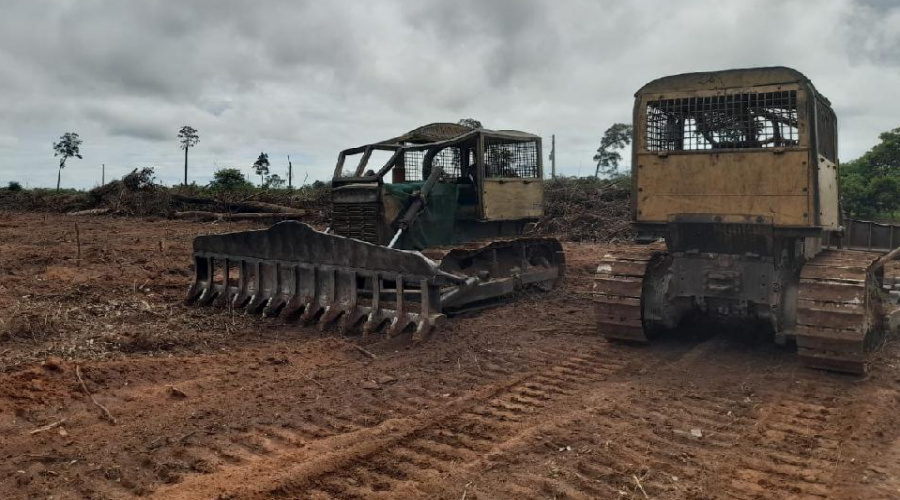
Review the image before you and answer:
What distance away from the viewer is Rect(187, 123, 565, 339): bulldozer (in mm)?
7320

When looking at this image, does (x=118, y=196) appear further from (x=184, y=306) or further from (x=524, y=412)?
(x=524, y=412)

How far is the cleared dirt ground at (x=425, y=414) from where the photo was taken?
3.66 meters

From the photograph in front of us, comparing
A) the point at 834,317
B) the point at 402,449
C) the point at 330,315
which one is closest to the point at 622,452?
the point at 402,449

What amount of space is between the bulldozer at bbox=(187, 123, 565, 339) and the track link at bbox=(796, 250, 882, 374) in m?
3.34

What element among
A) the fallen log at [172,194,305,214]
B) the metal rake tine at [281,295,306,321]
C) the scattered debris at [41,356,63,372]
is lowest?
the scattered debris at [41,356,63,372]

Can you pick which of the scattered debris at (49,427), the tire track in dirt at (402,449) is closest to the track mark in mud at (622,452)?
the tire track in dirt at (402,449)

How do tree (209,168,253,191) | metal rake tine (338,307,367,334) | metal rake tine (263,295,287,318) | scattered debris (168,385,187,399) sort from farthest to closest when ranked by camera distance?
tree (209,168,253,191) → metal rake tine (263,295,287,318) → metal rake tine (338,307,367,334) → scattered debris (168,385,187,399)

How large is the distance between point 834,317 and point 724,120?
1.97 m

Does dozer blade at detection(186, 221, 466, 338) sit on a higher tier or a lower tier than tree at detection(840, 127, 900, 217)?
lower

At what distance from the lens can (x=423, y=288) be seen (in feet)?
23.0

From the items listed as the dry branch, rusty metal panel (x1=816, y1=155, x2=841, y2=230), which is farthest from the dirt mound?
rusty metal panel (x1=816, y1=155, x2=841, y2=230)

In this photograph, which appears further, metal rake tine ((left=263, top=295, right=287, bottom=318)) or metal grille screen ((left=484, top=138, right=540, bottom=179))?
metal grille screen ((left=484, top=138, right=540, bottom=179))

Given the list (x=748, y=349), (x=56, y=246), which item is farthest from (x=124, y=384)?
(x=56, y=246)

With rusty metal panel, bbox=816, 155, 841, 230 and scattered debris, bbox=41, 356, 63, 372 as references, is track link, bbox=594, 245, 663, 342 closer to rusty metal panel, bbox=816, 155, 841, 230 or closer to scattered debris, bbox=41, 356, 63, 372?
rusty metal panel, bbox=816, 155, 841, 230
